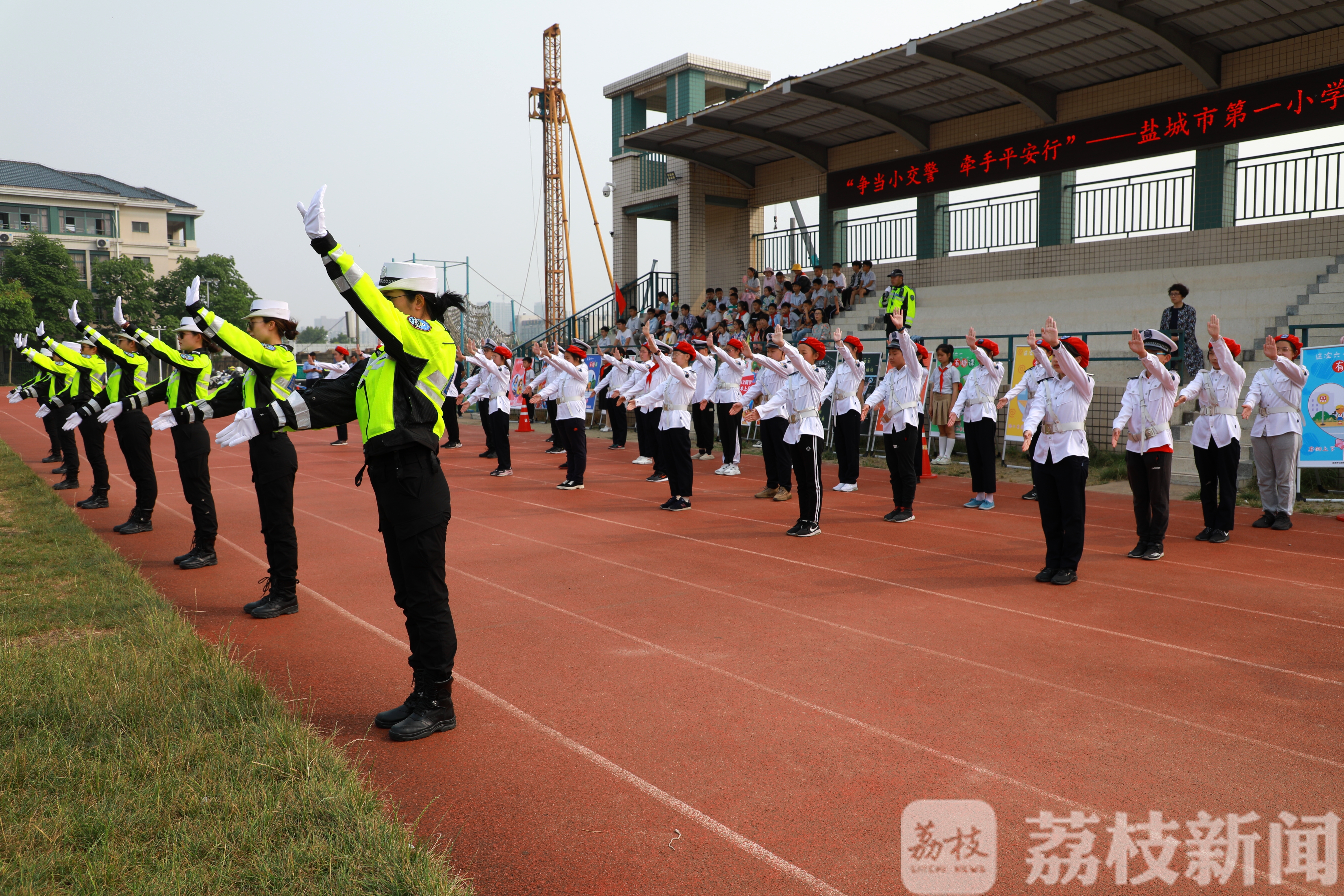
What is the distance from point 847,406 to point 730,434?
11.4 ft

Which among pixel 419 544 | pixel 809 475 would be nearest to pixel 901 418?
pixel 809 475

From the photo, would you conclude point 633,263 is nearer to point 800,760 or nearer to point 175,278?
point 800,760

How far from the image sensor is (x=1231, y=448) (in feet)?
31.2

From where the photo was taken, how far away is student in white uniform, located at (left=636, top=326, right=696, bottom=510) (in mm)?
11750

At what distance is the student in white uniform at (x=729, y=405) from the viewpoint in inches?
600

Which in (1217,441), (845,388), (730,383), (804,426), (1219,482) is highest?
(730,383)

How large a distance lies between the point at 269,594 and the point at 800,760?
4.48 m

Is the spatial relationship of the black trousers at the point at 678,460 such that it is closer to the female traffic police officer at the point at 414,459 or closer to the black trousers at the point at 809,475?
the black trousers at the point at 809,475

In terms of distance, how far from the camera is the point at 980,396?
1234cm

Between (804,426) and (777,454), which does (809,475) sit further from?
(777,454)

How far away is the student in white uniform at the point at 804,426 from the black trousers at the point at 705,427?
21.1 ft

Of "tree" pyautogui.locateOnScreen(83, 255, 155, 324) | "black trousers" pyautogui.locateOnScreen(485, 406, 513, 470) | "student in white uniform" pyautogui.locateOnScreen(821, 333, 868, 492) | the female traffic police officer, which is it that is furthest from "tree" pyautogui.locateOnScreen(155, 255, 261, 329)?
the female traffic police officer

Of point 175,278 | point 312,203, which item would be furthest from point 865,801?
point 175,278

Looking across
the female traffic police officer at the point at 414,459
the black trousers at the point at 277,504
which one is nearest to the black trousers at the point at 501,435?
the black trousers at the point at 277,504
